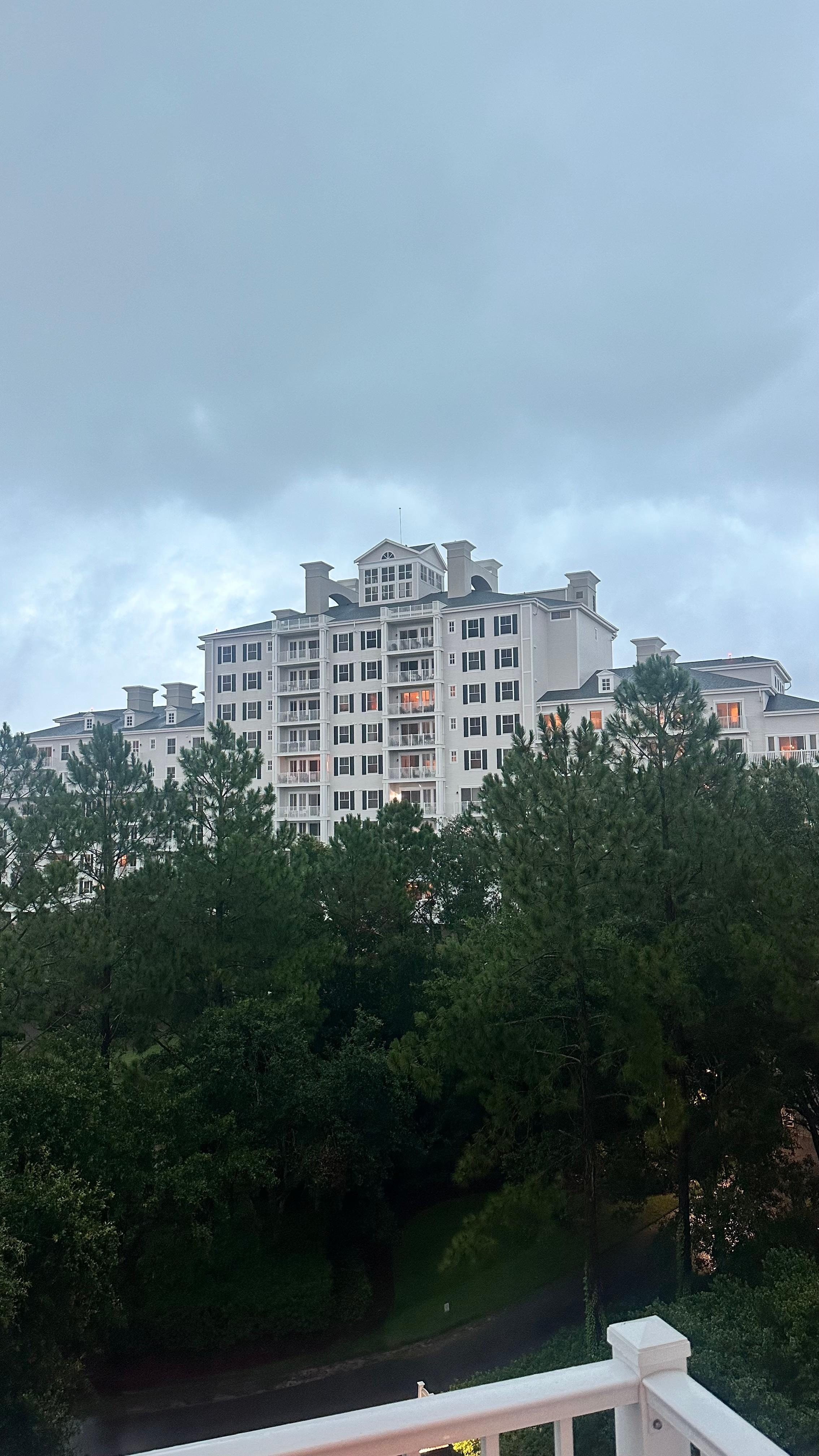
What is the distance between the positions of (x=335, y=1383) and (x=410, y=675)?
41.0 meters

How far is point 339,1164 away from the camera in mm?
19328

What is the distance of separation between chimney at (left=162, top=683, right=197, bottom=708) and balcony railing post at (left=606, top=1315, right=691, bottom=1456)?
63286mm

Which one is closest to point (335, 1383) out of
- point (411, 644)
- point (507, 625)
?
point (507, 625)

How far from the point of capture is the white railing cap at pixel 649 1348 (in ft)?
7.04

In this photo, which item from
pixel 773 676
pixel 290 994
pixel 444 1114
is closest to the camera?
pixel 290 994

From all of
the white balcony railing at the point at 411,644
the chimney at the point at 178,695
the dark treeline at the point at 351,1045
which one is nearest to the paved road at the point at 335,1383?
the dark treeline at the point at 351,1045

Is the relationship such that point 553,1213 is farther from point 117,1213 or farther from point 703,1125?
point 117,1213

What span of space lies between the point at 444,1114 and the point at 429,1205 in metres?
2.58

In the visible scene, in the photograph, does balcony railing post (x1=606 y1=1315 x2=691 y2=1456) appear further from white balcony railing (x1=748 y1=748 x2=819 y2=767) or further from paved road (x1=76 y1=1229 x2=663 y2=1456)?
white balcony railing (x1=748 y1=748 x2=819 y2=767)

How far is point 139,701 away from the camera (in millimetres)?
64625

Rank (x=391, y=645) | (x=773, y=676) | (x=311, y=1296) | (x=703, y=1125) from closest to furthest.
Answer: (x=703, y=1125), (x=311, y=1296), (x=773, y=676), (x=391, y=645)

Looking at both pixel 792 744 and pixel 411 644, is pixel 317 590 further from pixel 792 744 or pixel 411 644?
pixel 792 744

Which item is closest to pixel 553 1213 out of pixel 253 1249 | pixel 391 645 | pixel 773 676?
pixel 253 1249

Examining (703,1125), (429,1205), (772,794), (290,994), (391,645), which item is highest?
(391,645)
